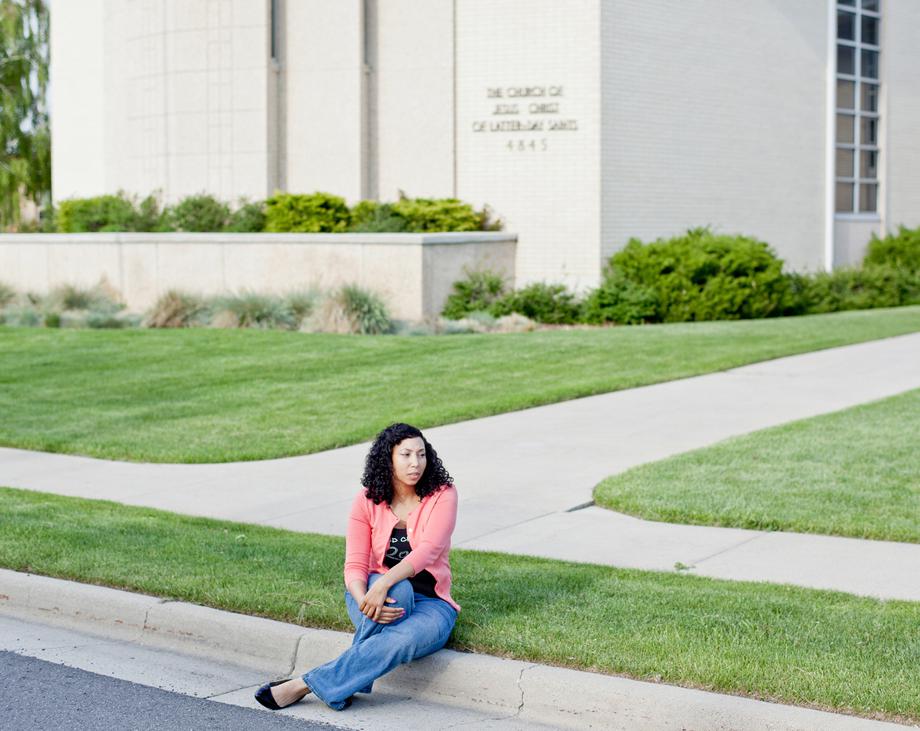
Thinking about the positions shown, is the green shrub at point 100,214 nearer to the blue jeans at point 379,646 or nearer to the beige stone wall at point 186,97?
the beige stone wall at point 186,97

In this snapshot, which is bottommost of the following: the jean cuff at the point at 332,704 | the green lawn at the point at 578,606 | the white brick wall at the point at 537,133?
the jean cuff at the point at 332,704

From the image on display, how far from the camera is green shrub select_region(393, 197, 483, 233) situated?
22.2m

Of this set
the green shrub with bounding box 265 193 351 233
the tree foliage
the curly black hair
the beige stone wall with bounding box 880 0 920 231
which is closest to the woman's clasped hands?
the curly black hair

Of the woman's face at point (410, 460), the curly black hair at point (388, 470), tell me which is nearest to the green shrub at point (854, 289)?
the curly black hair at point (388, 470)

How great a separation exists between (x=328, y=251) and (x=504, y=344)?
4911mm

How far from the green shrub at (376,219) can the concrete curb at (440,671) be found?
1492 cm

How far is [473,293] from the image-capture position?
21.3 meters

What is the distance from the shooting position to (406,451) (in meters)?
6.00

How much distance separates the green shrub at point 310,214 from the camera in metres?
23.0

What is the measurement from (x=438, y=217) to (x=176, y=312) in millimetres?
4479

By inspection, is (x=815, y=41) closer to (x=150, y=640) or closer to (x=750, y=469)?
(x=750, y=469)

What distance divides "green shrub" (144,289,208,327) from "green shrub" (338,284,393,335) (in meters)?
2.48

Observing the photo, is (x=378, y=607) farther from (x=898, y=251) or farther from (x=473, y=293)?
(x=898, y=251)

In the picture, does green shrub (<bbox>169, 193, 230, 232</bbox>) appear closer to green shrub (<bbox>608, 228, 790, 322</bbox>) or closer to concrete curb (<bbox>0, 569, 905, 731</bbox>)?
green shrub (<bbox>608, 228, 790, 322</bbox>)
